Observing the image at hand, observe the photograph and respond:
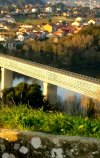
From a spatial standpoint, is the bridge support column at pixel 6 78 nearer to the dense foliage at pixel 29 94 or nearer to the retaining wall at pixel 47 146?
the dense foliage at pixel 29 94

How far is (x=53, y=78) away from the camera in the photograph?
68.4ft

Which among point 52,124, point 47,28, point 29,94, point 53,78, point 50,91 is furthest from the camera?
point 47,28

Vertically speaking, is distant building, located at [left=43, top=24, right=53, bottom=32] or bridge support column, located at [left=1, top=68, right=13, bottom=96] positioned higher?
bridge support column, located at [left=1, top=68, right=13, bottom=96]

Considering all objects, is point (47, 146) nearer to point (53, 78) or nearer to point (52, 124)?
point (52, 124)


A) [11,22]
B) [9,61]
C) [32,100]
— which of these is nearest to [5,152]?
[32,100]

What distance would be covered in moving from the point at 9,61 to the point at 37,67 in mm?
3356

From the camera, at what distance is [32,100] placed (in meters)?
16.4

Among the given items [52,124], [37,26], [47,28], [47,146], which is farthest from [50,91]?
[37,26]

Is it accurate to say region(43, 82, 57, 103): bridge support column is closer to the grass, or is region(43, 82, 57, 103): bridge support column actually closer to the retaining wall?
the grass

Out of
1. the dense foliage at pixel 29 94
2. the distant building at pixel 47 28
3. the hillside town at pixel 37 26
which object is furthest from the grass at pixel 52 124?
the distant building at pixel 47 28

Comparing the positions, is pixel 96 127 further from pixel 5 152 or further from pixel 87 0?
pixel 87 0

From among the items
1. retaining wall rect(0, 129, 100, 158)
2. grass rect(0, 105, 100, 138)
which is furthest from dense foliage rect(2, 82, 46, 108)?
retaining wall rect(0, 129, 100, 158)

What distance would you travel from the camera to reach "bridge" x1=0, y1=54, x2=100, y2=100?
1856 cm

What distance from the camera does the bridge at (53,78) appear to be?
60.9 ft
